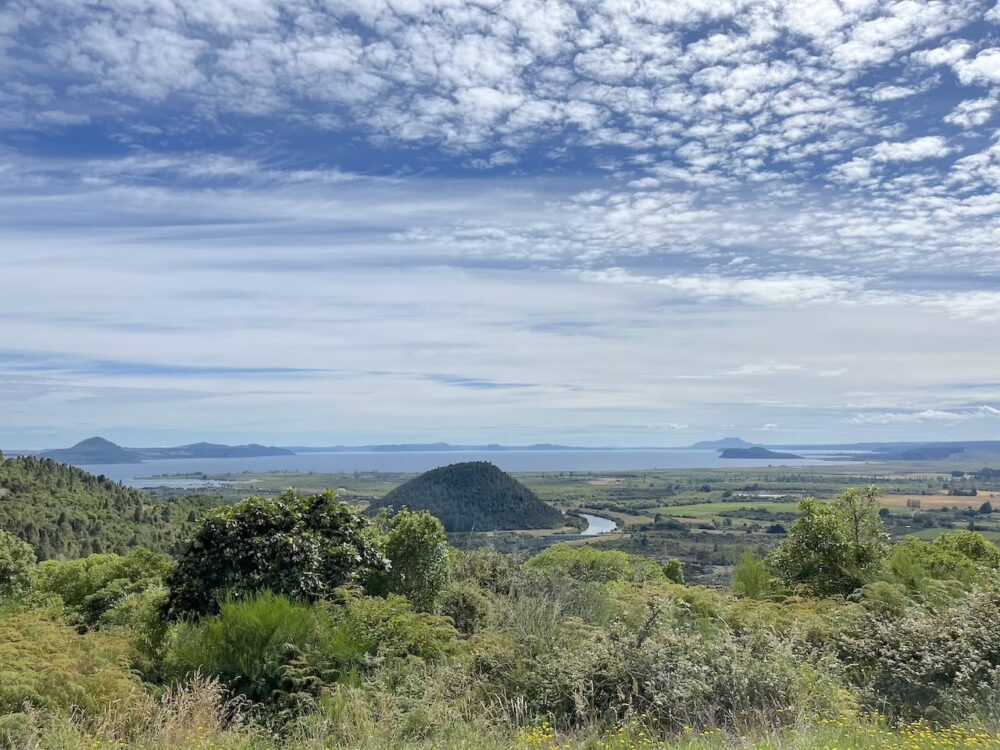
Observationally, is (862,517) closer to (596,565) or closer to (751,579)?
(751,579)

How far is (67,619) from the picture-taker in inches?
627

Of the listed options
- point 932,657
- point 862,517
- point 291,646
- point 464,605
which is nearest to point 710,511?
point 862,517

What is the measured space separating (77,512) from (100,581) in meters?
43.3

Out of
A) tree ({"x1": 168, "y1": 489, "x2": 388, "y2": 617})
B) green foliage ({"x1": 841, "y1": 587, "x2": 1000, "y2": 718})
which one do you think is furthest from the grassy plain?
green foliage ({"x1": 841, "y1": 587, "x2": 1000, "y2": 718})

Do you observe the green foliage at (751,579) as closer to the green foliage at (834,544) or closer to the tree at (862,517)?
the green foliage at (834,544)

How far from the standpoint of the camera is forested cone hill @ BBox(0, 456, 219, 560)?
48.0 meters

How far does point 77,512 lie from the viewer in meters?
55.9

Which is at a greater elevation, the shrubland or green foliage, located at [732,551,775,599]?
the shrubland

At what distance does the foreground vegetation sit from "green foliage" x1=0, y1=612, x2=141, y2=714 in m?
0.02

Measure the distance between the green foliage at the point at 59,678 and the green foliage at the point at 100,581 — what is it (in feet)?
24.6

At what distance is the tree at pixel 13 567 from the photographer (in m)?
20.2

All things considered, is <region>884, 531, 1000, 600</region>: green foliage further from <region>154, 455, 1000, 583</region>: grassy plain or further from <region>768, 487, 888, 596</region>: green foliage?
<region>154, 455, 1000, 583</region>: grassy plain

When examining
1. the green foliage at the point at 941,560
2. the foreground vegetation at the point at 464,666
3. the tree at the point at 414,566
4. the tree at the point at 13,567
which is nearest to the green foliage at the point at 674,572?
the green foliage at the point at 941,560

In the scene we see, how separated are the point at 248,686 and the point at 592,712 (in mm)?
3870
